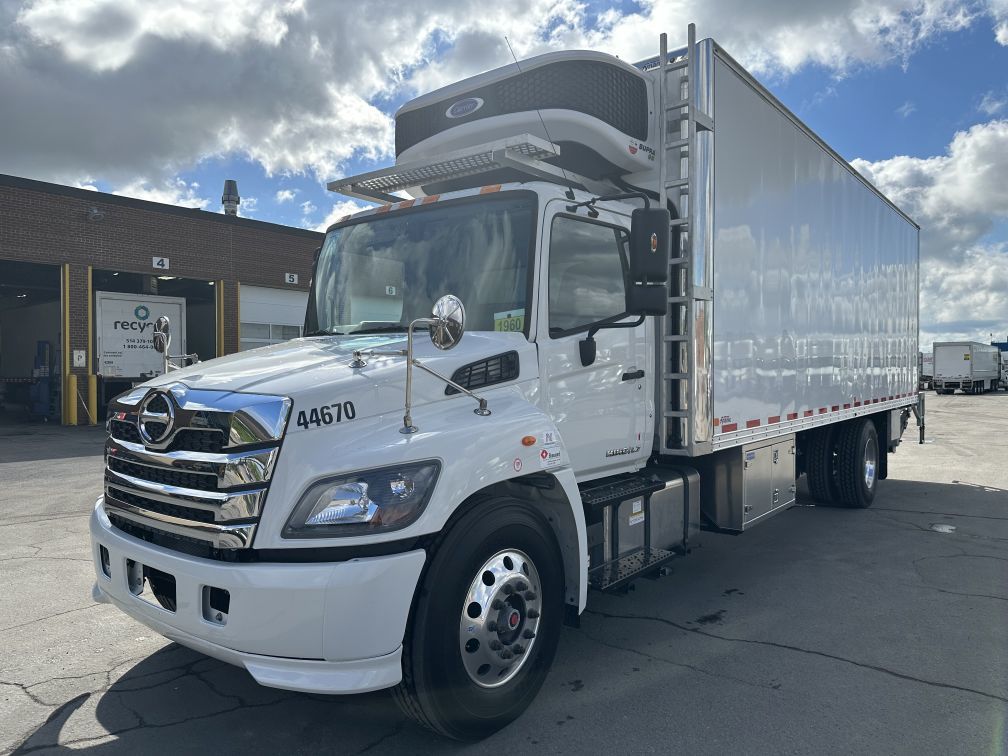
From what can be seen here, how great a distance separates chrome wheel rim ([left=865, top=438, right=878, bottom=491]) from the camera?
8906mm

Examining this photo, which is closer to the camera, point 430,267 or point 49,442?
point 430,267

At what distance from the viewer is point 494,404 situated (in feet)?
11.6

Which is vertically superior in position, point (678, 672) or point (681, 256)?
point (681, 256)

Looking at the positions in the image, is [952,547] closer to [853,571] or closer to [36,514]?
[853,571]

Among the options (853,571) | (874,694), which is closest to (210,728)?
(874,694)

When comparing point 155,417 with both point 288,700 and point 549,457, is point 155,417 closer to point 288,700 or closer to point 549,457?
point 288,700

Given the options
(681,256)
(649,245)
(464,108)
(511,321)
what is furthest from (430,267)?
(681,256)

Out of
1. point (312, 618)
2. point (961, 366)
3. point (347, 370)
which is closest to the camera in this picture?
point (312, 618)

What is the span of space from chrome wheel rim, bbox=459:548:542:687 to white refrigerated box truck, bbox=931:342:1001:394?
4944 cm

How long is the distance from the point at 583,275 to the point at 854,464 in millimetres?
5835

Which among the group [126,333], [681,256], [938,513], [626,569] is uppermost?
[126,333]

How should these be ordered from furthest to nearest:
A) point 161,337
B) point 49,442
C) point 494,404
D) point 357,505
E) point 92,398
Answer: point 92,398, point 49,442, point 161,337, point 494,404, point 357,505

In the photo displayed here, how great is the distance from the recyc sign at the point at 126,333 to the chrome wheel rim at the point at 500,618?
2038 centimetres

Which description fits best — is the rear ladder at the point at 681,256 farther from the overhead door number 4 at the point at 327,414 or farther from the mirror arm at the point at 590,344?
the overhead door number 4 at the point at 327,414
